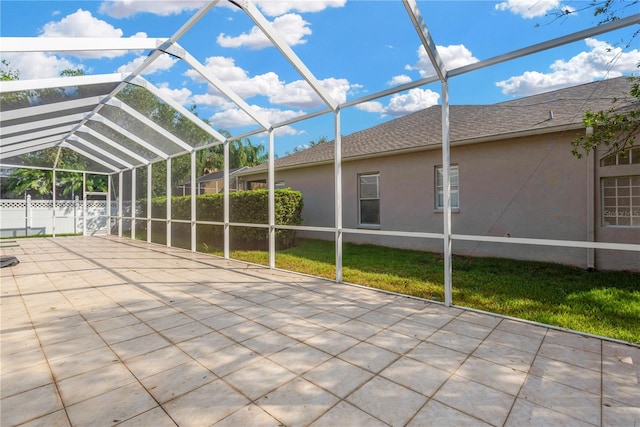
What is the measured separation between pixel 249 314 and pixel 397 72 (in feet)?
18.6

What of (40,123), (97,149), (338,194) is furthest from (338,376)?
(97,149)

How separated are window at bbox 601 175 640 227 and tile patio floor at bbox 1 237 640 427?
4014mm

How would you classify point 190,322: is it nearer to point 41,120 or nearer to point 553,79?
point 41,120

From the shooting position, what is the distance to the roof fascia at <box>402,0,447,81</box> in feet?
10.4

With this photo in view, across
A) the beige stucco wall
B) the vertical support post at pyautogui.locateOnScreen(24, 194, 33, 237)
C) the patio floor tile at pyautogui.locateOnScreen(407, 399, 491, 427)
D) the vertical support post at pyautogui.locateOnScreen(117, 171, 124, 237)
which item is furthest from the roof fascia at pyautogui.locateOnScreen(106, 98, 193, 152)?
the vertical support post at pyautogui.locateOnScreen(24, 194, 33, 237)

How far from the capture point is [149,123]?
7289 mm

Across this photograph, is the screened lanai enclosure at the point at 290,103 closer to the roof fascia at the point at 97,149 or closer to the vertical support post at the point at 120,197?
the roof fascia at the point at 97,149

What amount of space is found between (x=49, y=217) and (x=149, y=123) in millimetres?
10227

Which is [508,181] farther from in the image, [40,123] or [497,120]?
[40,123]

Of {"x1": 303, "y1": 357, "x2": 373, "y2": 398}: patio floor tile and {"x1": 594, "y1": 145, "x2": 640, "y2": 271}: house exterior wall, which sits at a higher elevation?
{"x1": 594, "y1": 145, "x2": 640, "y2": 271}: house exterior wall

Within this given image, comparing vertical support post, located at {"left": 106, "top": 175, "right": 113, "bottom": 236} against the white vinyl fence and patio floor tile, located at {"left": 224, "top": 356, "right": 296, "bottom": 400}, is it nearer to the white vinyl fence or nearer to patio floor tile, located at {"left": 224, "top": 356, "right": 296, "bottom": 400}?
the white vinyl fence

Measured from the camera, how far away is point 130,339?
117 inches

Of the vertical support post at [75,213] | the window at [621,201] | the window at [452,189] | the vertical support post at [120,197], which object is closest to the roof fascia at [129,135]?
the vertical support post at [120,197]

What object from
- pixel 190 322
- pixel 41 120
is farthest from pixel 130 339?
pixel 41 120
